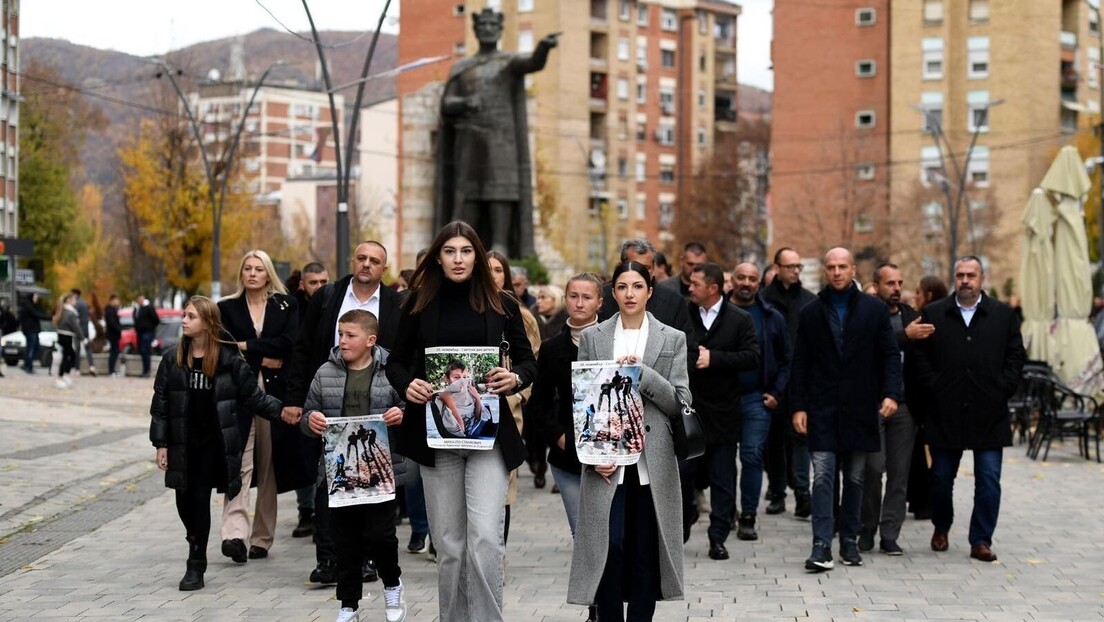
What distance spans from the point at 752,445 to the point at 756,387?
0.43m

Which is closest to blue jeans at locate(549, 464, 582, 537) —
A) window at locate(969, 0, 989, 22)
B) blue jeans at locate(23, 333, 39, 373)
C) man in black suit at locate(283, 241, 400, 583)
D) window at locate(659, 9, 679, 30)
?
man in black suit at locate(283, 241, 400, 583)

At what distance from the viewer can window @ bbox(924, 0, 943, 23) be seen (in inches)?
2913

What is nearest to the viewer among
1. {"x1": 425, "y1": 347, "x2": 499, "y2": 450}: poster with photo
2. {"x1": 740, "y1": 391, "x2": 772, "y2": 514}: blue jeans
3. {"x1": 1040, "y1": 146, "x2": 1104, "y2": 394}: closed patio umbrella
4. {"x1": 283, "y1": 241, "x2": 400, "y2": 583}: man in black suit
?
{"x1": 425, "y1": 347, "x2": 499, "y2": 450}: poster with photo

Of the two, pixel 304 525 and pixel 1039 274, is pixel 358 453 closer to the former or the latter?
pixel 304 525

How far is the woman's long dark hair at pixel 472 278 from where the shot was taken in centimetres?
771

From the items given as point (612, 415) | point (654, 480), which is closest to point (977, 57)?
point (654, 480)

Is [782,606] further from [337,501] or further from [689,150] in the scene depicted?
[689,150]

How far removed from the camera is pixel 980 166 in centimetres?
7344

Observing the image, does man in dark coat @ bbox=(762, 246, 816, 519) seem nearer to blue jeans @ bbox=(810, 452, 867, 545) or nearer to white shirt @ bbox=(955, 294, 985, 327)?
white shirt @ bbox=(955, 294, 985, 327)

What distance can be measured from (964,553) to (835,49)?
6829 cm

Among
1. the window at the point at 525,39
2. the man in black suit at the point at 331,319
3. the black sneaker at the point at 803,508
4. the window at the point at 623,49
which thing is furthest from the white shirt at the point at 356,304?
the window at the point at 623,49

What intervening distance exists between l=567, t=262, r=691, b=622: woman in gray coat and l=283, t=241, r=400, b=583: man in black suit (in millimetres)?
2384

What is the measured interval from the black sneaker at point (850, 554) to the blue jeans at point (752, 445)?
134 centimetres

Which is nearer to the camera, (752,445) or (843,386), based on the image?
(843,386)
